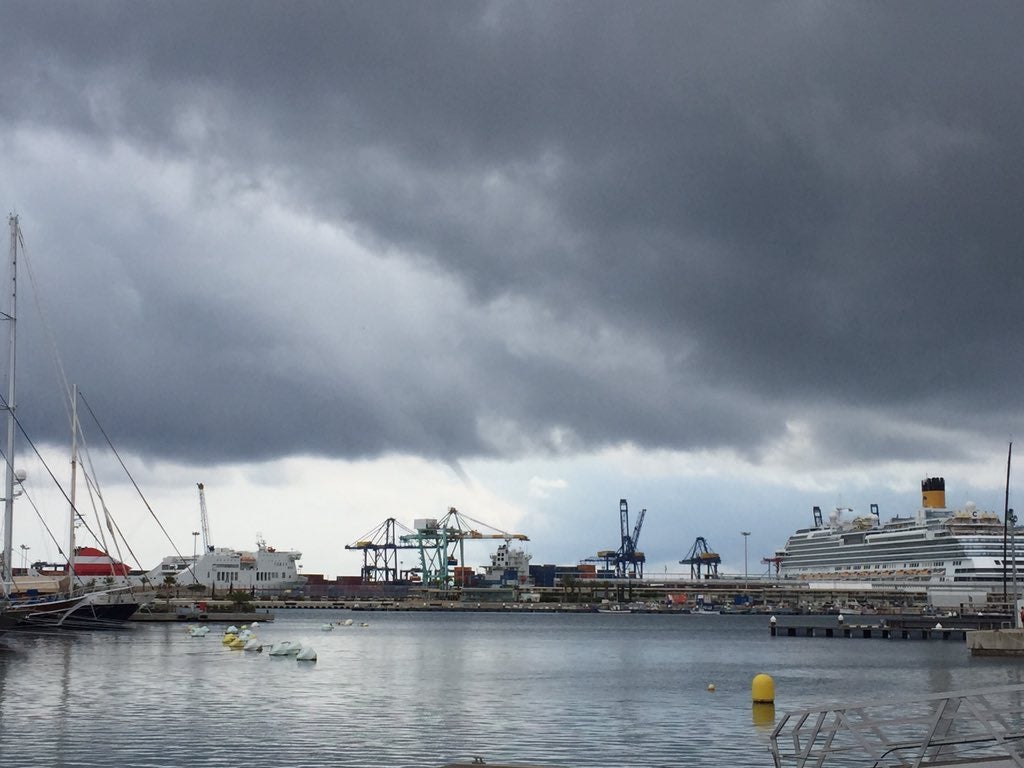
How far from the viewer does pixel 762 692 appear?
47.7 meters

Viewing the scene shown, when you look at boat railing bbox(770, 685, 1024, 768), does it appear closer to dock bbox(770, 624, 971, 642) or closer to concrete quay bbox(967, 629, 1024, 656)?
concrete quay bbox(967, 629, 1024, 656)

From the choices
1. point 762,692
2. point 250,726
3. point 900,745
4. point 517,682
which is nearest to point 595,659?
→ point 517,682

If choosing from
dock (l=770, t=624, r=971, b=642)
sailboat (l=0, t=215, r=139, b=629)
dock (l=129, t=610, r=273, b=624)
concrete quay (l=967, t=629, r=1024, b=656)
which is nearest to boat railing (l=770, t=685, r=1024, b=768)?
concrete quay (l=967, t=629, r=1024, b=656)

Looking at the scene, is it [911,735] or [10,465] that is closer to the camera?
[911,735]

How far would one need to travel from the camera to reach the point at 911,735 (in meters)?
35.4

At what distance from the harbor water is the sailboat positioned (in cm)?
256

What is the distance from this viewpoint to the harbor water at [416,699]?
33.0 m

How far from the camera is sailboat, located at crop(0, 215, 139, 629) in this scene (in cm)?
8512

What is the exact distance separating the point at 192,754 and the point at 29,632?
7662cm

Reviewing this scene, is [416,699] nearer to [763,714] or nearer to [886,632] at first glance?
[763,714]

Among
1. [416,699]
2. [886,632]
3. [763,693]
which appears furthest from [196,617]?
[763,693]

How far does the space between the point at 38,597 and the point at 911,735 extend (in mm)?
84294

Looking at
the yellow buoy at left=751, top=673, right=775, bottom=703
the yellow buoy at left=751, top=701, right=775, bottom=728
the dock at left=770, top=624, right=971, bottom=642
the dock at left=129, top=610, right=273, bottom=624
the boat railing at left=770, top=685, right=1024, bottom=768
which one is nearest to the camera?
the boat railing at left=770, top=685, right=1024, bottom=768

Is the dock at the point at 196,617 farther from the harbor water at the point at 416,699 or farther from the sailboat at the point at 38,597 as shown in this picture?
the harbor water at the point at 416,699
